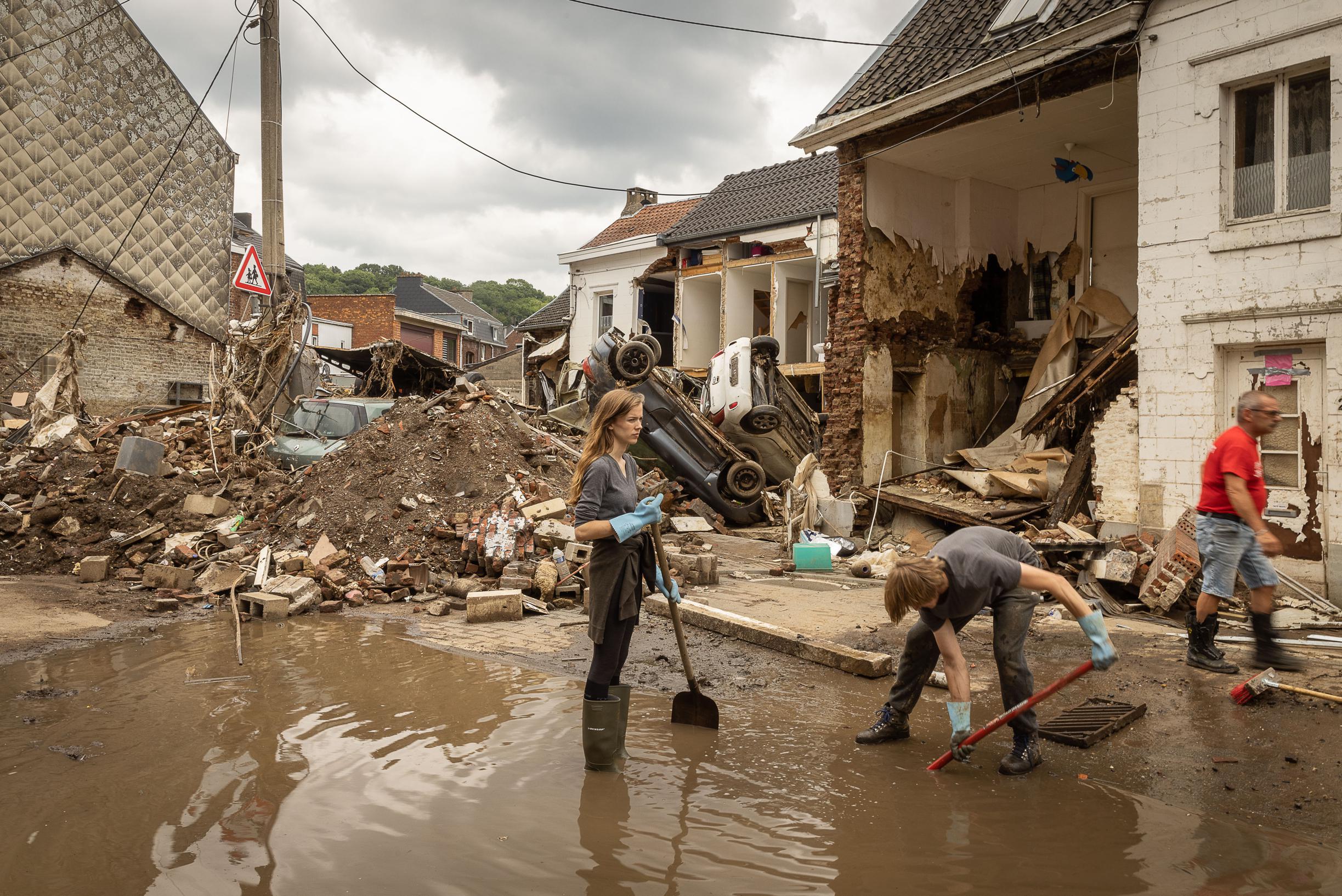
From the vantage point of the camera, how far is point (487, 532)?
947cm

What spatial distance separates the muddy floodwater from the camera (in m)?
3.14

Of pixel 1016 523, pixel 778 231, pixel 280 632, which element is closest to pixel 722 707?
pixel 280 632

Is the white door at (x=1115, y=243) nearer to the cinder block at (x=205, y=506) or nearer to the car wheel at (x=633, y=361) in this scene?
the car wheel at (x=633, y=361)

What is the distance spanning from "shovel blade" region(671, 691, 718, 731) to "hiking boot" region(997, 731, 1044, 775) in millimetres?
1478

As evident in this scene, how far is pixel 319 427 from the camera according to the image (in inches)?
531

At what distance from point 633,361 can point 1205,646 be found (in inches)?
345

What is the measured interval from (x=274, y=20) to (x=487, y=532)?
8787mm

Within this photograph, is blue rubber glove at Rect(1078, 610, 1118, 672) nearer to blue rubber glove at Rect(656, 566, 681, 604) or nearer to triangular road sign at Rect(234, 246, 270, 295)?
blue rubber glove at Rect(656, 566, 681, 604)

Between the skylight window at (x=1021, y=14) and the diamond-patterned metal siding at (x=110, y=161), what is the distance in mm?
18283

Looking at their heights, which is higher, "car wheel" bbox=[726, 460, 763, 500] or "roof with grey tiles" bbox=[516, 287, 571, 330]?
"roof with grey tiles" bbox=[516, 287, 571, 330]

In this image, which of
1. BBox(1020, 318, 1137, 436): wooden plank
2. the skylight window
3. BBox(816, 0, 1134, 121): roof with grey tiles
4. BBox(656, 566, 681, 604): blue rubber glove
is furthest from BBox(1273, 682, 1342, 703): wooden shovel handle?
the skylight window

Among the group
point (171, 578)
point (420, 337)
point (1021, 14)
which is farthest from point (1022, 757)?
point (420, 337)

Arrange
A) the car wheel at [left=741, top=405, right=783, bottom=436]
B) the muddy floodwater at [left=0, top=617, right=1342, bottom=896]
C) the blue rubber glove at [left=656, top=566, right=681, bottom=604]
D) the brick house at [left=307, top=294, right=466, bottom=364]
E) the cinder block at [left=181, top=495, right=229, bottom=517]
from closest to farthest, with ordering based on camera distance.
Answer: the muddy floodwater at [left=0, top=617, right=1342, bottom=896]
the blue rubber glove at [left=656, top=566, right=681, bottom=604]
the cinder block at [left=181, top=495, right=229, bottom=517]
the car wheel at [left=741, top=405, right=783, bottom=436]
the brick house at [left=307, top=294, right=466, bottom=364]

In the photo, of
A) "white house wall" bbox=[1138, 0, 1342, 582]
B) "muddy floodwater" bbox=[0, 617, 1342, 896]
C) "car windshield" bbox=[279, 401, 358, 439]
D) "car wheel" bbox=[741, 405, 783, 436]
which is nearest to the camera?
"muddy floodwater" bbox=[0, 617, 1342, 896]
